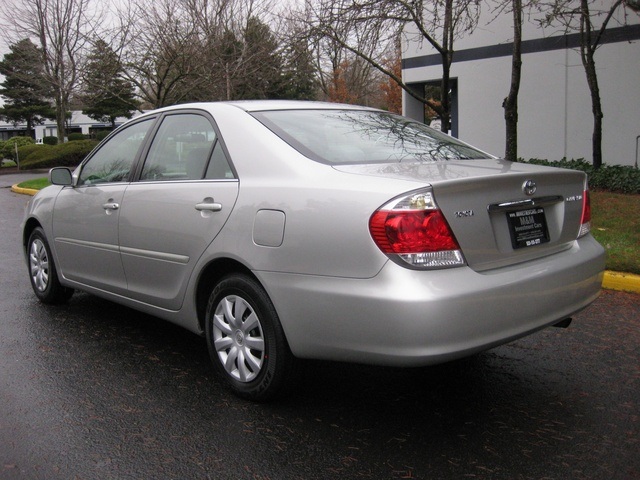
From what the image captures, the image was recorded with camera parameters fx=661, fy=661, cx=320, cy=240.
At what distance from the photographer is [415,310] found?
2852 mm

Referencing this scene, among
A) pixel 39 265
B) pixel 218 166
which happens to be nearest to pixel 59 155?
pixel 39 265

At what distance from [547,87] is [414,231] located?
1377cm

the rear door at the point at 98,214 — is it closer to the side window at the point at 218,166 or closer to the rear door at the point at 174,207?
the rear door at the point at 174,207

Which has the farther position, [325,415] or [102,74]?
[102,74]

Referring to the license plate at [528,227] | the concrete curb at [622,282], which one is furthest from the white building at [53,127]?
the license plate at [528,227]

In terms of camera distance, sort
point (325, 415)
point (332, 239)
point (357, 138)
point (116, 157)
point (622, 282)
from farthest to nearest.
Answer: point (622, 282) < point (116, 157) < point (357, 138) < point (325, 415) < point (332, 239)

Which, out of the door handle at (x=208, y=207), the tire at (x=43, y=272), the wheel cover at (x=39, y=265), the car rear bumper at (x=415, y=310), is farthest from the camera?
the wheel cover at (x=39, y=265)

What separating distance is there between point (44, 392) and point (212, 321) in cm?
106

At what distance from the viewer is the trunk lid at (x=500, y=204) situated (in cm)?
305

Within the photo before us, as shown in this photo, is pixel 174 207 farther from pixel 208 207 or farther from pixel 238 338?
pixel 238 338

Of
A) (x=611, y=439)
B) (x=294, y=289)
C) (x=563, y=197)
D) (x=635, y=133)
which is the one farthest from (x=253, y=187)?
(x=635, y=133)

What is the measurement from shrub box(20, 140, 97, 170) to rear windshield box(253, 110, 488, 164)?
27280 mm

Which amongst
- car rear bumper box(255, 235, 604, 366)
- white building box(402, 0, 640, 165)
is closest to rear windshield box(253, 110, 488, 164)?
car rear bumper box(255, 235, 604, 366)

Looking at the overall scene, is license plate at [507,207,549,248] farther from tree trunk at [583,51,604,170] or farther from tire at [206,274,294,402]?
tree trunk at [583,51,604,170]
